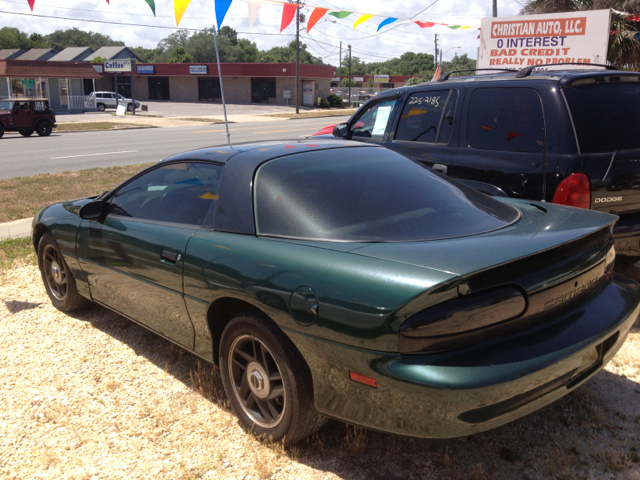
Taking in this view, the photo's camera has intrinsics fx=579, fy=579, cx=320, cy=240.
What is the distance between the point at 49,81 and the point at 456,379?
52.9 m

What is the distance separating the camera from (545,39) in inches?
484

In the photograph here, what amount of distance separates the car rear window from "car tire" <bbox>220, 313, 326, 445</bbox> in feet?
9.71

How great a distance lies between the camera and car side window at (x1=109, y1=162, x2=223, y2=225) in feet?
11.5

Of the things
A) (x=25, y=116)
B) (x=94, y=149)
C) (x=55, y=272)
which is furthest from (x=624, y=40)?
(x=25, y=116)

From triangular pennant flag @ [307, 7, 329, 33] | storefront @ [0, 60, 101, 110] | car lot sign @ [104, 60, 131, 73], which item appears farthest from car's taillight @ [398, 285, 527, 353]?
car lot sign @ [104, 60, 131, 73]

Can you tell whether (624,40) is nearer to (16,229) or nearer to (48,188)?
(48,188)

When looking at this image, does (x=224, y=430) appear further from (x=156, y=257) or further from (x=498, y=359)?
(x=498, y=359)

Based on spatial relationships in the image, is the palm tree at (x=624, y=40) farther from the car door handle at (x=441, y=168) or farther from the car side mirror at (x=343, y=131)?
the car door handle at (x=441, y=168)

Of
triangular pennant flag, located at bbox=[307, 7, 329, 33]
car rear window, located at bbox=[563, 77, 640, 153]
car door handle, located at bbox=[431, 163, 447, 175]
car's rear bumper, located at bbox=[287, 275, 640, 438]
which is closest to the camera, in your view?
car's rear bumper, located at bbox=[287, 275, 640, 438]

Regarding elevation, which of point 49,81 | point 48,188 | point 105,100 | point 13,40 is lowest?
point 48,188

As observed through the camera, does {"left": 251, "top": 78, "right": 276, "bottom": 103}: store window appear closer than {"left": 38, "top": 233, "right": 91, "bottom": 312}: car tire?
No

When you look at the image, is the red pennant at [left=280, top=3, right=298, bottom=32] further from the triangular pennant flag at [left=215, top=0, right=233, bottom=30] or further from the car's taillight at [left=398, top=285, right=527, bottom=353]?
the car's taillight at [left=398, top=285, right=527, bottom=353]

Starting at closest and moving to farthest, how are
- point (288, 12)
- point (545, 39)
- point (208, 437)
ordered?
1. point (208, 437)
2. point (545, 39)
3. point (288, 12)

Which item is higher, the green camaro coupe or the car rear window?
the car rear window
